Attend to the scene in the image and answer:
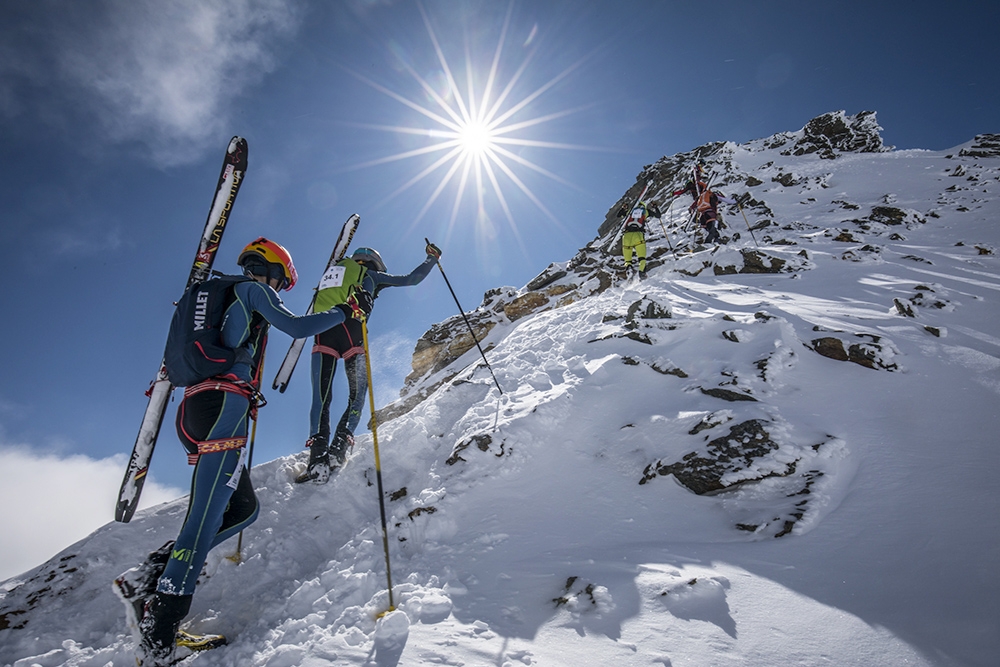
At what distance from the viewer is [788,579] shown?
8.45 feet

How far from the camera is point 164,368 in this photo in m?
4.77

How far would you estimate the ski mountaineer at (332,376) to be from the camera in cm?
562

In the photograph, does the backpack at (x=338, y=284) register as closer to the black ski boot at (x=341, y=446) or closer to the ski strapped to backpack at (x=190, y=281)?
the ski strapped to backpack at (x=190, y=281)

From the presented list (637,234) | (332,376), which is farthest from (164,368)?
(637,234)

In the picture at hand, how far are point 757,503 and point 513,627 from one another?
2.38m

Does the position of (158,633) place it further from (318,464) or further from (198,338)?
(318,464)

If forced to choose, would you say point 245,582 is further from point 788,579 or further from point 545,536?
point 788,579

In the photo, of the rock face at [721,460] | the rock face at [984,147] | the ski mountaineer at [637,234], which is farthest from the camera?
the rock face at [984,147]

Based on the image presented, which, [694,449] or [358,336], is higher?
[358,336]

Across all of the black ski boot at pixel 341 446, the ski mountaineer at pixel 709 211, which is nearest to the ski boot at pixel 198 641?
the black ski boot at pixel 341 446

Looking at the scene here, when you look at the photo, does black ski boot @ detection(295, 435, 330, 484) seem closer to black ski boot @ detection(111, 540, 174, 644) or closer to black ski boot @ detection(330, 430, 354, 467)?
black ski boot @ detection(330, 430, 354, 467)

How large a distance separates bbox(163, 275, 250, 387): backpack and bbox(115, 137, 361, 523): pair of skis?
171 cm

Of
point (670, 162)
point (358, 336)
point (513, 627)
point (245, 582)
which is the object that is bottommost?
point (513, 627)

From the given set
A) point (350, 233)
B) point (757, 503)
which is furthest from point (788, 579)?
point (350, 233)
